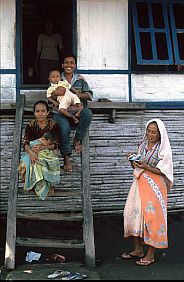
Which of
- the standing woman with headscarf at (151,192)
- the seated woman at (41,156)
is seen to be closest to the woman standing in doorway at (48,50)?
the seated woman at (41,156)

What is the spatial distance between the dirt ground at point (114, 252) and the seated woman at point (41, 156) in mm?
994

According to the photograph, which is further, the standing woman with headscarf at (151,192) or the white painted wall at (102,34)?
the white painted wall at (102,34)

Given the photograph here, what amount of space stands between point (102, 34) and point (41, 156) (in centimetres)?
253

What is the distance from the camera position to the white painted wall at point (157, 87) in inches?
303

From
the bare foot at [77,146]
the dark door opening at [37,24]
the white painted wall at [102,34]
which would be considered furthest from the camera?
the dark door opening at [37,24]

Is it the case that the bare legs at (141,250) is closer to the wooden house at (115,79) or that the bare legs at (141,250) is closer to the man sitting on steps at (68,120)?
the man sitting on steps at (68,120)

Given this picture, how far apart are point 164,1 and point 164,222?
11.8ft

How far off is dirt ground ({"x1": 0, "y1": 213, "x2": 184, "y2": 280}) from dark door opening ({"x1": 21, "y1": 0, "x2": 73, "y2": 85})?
118 inches

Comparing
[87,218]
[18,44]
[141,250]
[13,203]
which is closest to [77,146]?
[87,218]

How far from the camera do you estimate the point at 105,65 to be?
7.60 m

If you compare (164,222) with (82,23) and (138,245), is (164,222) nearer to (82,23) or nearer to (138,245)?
(138,245)

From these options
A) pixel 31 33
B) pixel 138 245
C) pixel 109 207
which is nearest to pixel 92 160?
pixel 109 207

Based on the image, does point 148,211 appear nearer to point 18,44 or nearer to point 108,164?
point 108,164

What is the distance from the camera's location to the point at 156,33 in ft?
25.4
